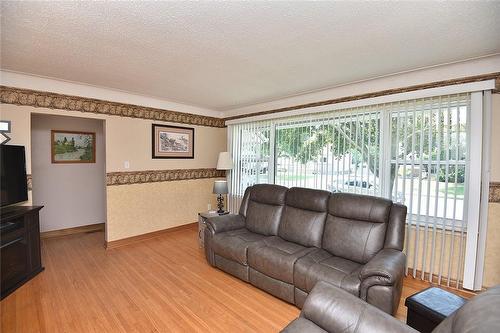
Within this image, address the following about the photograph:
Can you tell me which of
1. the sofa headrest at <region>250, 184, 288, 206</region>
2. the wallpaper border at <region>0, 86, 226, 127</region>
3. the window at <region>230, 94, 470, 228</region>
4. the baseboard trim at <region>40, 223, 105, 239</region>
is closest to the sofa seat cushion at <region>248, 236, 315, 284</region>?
the sofa headrest at <region>250, 184, 288, 206</region>

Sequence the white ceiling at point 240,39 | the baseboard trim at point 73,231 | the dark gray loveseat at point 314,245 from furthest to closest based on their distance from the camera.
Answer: the baseboard trim at point 73,231 < the dark gray loveseat at point 314,245 < the white ceiling at point 240,39

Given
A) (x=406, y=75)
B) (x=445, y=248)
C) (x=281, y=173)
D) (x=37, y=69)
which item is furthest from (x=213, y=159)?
(x=445, y=248)

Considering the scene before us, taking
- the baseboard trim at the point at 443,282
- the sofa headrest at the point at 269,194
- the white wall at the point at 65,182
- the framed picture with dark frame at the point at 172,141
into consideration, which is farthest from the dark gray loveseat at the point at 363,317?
the white wall at the point at 65,182

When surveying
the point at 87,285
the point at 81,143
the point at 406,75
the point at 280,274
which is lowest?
the point at 87,285

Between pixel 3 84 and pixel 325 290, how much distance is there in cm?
408

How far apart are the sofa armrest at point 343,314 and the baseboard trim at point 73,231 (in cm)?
448

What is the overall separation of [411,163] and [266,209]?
1.83 m

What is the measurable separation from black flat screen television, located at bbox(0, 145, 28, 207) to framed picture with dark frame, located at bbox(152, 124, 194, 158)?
5.65 feet

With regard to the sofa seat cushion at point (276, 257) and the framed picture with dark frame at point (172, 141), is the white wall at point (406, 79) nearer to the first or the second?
the framed picture with dark frame at point (172, 141)

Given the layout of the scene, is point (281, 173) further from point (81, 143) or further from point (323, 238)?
point (81, 143)

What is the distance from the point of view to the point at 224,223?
10.6ft

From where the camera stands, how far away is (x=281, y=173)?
13.8 ft

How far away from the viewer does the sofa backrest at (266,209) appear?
313cm

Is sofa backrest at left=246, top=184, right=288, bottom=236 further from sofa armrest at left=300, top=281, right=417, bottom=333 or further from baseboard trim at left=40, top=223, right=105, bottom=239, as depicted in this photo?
baseboard trim at left=40, top=223, right=105, bottom=239
